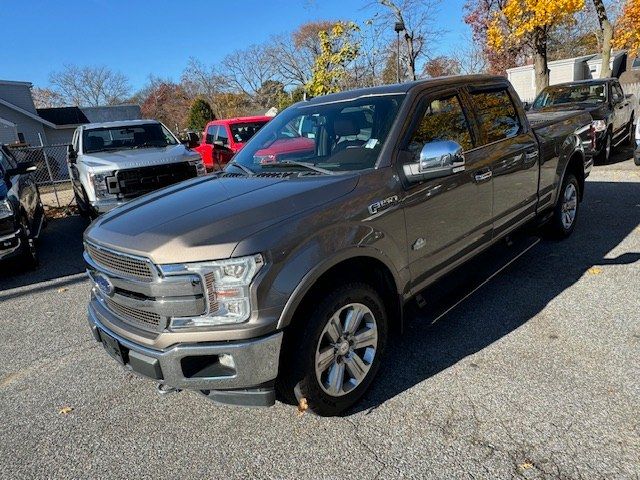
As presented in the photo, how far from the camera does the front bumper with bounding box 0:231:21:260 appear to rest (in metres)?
5.69

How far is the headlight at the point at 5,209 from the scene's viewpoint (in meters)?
5.66

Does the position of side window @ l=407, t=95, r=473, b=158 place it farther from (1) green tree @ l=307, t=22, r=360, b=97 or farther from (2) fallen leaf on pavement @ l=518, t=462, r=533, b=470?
(1) green tree @ l=307, t=22, r=360, b=97

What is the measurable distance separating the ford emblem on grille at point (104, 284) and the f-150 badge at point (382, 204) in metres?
1.57

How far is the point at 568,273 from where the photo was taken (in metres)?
4.61

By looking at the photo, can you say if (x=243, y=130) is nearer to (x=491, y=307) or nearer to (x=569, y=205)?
(x=569, y=205)

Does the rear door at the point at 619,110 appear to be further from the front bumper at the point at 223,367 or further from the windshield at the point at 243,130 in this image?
the front bumper at the point at 223,367

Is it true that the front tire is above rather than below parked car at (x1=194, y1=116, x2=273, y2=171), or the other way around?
below

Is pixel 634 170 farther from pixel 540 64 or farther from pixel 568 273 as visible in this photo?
pixel 540 64

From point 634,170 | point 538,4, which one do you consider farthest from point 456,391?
point 538,4

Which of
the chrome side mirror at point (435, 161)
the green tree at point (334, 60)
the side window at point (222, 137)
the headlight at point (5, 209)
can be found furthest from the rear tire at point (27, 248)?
the green tree at point (334, 60)

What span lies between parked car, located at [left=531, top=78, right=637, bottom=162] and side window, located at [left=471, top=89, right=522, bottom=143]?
250 inches

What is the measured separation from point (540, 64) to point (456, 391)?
810 inches

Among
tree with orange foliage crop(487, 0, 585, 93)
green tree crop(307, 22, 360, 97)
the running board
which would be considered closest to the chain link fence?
A: green tree crop(307, 22, 360, 97)

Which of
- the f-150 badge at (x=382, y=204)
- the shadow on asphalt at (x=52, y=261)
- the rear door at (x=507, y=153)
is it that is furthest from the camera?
the shadow on asphalt at (x=52, y=261)
